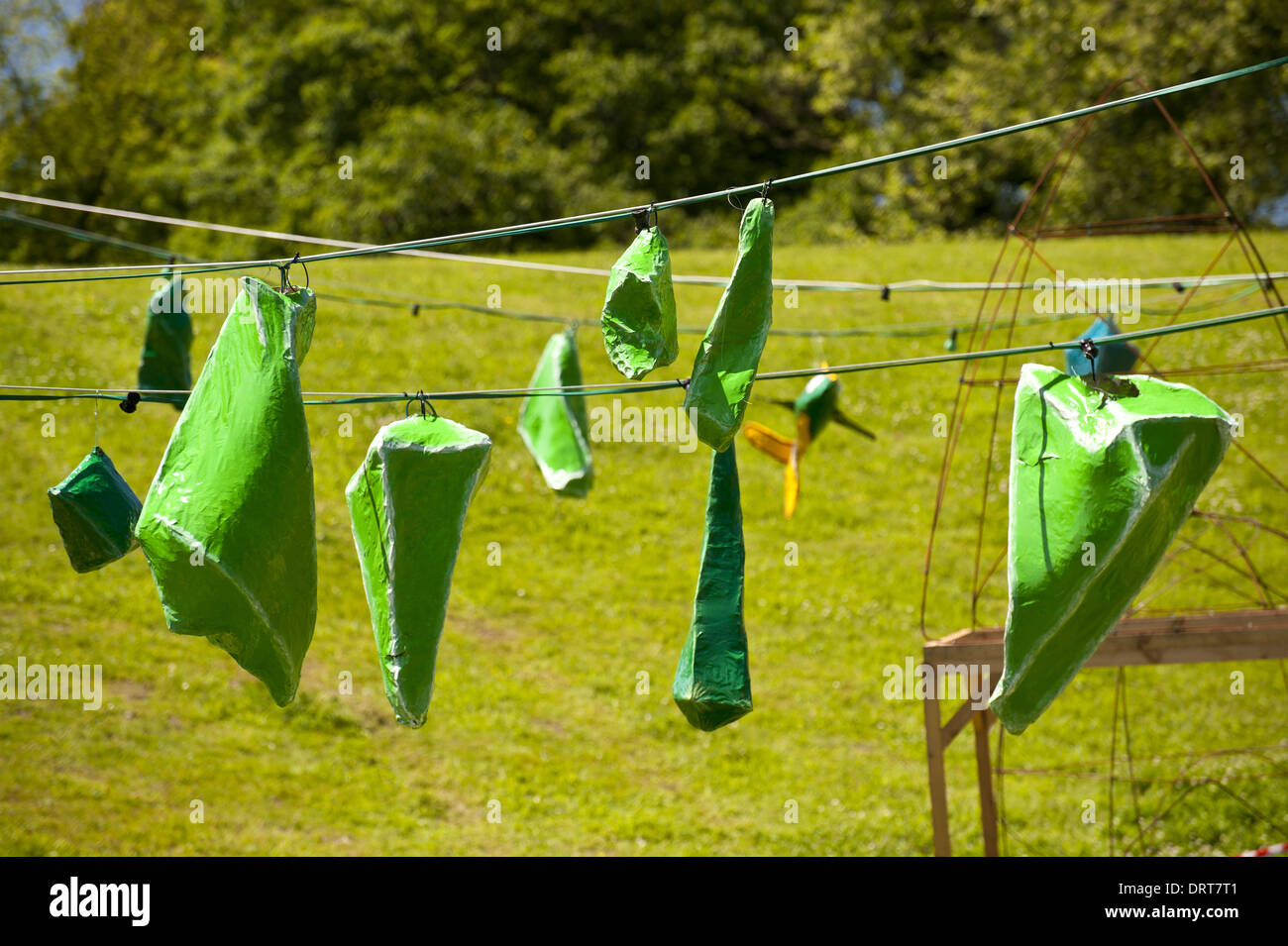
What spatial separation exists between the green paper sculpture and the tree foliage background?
13.9 metres

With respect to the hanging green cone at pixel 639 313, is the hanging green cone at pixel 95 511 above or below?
below

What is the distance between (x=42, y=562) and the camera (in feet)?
30.9

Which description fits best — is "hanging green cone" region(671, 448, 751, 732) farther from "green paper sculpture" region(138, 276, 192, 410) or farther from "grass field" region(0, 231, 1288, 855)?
"grass field" region(0, 231, 1288, 855)

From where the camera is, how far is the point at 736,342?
9.73 ft

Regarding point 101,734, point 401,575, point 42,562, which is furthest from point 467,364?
point 401,575

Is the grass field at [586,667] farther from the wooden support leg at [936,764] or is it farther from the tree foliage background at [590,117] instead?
the tree foliage background at [590,117]

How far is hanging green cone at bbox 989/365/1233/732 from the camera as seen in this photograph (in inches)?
111

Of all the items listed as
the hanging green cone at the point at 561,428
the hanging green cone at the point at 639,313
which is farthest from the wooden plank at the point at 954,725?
the hanging green cone at the point at 639,313

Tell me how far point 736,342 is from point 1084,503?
909 mm

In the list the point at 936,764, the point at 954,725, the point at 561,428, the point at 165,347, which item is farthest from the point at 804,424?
the point at 165,347

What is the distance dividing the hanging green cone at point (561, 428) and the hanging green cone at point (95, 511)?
221 cm

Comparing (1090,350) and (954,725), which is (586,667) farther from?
(1090,350)

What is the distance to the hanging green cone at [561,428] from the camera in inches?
221

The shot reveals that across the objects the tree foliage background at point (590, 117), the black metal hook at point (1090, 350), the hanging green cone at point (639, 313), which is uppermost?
the tree foliage background at point (590, 117)
